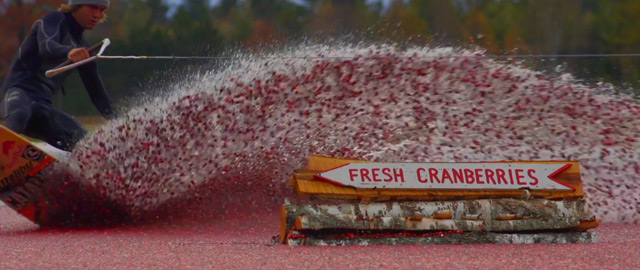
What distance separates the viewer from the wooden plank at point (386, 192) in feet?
23.3

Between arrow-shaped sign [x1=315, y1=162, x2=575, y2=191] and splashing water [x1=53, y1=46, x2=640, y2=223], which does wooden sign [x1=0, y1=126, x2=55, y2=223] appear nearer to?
splashing water [x1=53, y1=46, x2=640, y2=223]

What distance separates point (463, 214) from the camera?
23.3 feet

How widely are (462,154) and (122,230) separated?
8.55 ft

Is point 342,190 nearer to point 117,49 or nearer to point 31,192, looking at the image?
point 31,192

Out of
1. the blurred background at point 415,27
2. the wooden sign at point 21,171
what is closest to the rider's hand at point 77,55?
the wooden sign at point 21,171

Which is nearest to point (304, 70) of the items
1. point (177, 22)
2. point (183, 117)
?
point (183, 117)

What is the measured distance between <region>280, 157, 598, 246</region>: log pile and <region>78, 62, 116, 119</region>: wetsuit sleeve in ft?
7.32

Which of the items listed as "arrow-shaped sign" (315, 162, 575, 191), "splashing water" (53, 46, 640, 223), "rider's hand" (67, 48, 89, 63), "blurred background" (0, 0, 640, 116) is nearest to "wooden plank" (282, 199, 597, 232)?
"arrow-shaped sign" (315, 162, 575, 191)

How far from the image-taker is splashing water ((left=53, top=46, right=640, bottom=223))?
838 cm

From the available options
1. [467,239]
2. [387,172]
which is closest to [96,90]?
[387,172]

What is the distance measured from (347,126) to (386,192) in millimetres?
1734

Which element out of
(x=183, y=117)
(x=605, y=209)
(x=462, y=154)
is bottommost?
(x=605, y=209)

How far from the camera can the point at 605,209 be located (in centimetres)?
880

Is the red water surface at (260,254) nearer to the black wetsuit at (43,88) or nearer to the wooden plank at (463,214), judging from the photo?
the wooden plank at (463,214)
